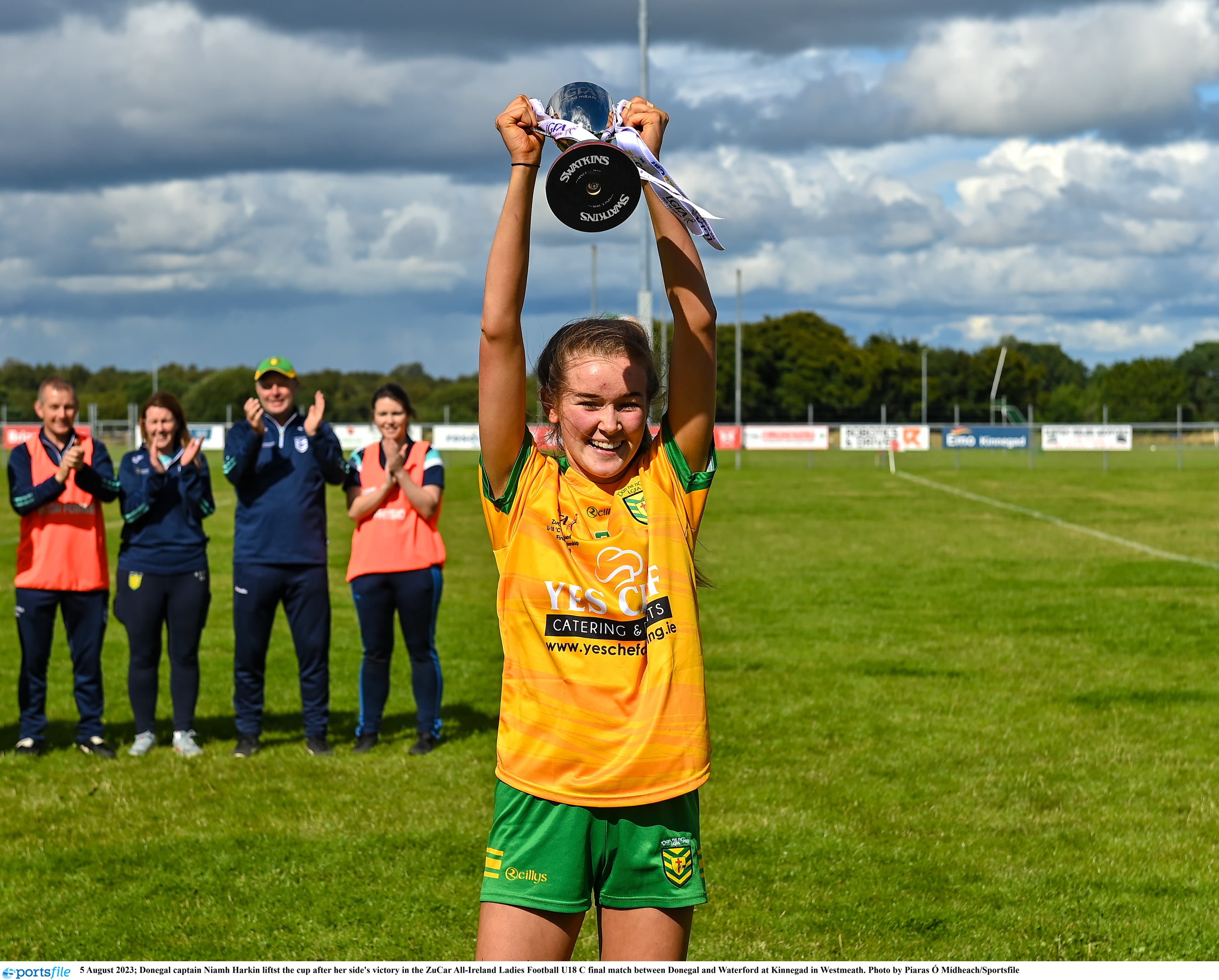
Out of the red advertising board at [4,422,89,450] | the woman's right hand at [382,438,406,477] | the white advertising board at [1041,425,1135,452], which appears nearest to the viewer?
the woman's right hand at [382,438,406,477]

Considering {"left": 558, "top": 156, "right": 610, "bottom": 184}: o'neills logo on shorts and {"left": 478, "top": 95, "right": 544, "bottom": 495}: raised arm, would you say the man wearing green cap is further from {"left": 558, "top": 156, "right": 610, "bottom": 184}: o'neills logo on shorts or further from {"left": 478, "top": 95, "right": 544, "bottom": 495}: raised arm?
{"left": 558, "top": 156, "right": 610, "bottom": 184}: o'neills logo on shorts

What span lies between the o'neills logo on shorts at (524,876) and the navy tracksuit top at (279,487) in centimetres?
500

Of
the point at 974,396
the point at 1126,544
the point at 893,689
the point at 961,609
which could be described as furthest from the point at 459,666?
the point at 974,396

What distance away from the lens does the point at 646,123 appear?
2.78 meters

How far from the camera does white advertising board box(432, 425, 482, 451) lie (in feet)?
152

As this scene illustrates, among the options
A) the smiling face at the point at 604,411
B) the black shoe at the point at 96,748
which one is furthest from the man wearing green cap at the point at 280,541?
the smiling face at the point at 604,411

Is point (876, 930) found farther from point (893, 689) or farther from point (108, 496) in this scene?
point (108, 496)

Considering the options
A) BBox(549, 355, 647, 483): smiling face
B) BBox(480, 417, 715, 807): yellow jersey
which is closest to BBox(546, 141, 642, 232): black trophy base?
BBox(549, 355, 647, 483): smiling face

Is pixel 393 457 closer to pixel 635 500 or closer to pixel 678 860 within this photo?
pixel 635 500

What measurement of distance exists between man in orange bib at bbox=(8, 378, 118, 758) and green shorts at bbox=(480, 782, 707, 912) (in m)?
5.74

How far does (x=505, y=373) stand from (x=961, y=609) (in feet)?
36.6

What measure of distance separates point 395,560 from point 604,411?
16.6 ft

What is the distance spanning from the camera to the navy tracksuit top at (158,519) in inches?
296
